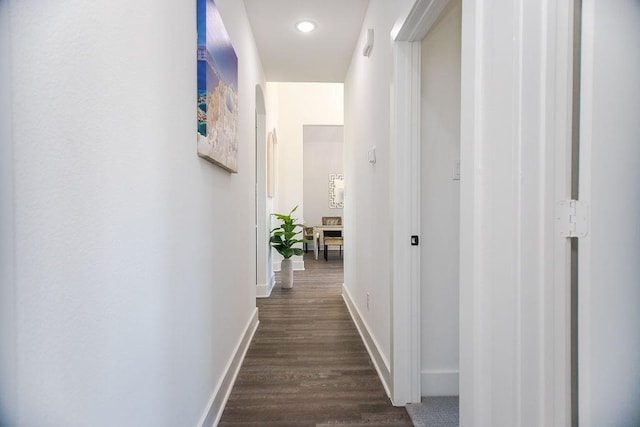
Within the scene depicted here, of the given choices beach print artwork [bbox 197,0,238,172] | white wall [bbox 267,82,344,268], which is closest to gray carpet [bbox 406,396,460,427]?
beach print artwork [bbox 197,0,238,172]

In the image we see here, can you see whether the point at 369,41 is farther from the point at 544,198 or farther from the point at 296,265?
the point at 296,265

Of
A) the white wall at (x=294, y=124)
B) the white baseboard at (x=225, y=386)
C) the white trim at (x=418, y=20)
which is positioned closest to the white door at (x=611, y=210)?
the white trim at (x=418, y=20)

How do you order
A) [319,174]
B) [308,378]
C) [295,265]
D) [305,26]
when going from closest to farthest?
1. [308,378]
2. [305,26]
3. [295,265]
4. [319,174]

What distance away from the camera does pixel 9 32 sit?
54 centimetres

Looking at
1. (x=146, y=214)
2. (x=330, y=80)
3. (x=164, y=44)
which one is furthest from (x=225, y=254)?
(x=330, y=80)

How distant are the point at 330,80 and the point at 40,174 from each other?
382 centimetres

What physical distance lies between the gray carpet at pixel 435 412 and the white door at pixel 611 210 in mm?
1103

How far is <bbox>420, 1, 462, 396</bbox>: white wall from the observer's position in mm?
1996

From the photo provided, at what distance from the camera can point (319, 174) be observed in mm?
9008

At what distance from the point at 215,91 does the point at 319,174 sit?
7.46m

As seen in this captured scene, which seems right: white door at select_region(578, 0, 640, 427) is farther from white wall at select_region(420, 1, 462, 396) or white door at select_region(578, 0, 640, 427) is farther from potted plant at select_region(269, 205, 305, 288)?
potted plant at select_region(269, 205, 305, 288)

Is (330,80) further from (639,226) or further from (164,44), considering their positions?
(639,226)

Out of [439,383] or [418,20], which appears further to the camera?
[439,383]

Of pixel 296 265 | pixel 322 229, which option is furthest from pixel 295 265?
pixel 322 229
